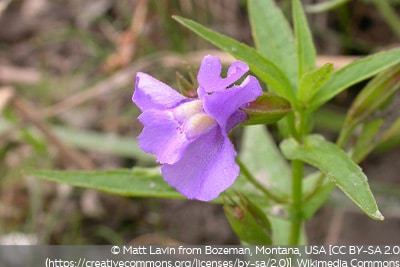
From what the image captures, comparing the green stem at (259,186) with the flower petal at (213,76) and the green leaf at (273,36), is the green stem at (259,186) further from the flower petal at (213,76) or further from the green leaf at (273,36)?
the flower petal at (213,76)

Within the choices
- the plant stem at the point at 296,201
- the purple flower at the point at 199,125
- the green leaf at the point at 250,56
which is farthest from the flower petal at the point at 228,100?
the plant stem at the point at 296,201

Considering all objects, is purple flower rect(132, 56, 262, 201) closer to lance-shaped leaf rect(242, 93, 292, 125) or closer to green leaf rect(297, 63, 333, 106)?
lance-shaped leaf rect(242, 93, 292, 125)

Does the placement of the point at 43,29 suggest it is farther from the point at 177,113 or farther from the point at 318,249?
the point at 177,113

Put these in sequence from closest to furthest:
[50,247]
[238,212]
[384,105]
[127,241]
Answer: [238,212] < [384,105] < [50,247] < [127,241]

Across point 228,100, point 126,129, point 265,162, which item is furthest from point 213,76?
point 126,129

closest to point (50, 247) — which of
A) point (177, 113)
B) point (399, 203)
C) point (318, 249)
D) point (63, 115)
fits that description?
point (63, 115)
